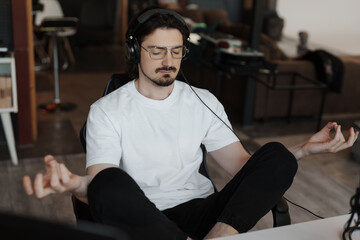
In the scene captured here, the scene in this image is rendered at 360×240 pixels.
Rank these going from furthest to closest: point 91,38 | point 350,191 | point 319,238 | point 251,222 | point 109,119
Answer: point 91,38 < point 350,191 < point 109,119 < point 251,222 < point 319,238

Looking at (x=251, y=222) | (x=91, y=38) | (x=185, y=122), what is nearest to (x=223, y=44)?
(x=185, y=122)

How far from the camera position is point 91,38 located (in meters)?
6.73

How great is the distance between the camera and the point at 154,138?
1.62 m

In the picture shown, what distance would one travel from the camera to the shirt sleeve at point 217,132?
175 cm

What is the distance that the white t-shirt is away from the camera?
158 cm

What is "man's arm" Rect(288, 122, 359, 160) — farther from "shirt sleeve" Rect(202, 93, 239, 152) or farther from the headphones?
the headphones

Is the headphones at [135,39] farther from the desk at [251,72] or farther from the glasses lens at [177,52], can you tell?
the desk at [251,72]

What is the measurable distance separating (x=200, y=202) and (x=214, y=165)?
1641 mm

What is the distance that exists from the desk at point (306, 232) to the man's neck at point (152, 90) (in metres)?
0.65

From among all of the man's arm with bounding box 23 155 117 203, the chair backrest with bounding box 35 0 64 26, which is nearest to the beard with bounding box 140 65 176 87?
the man's arm with bounding box 23 155 117 203

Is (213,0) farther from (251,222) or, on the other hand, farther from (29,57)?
(251,222)

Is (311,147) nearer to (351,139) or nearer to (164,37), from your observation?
(351,139)

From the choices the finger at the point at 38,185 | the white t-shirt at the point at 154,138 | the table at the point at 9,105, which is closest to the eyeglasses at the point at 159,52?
the white t-shirt at the point at 154,138

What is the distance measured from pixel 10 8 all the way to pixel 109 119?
199 cm
